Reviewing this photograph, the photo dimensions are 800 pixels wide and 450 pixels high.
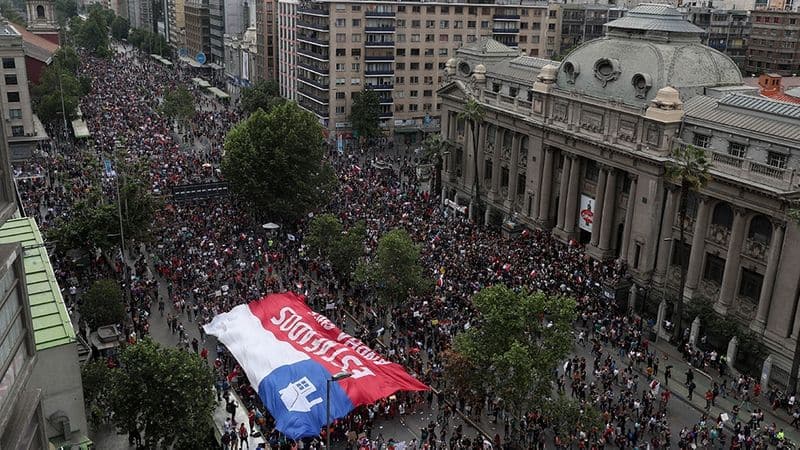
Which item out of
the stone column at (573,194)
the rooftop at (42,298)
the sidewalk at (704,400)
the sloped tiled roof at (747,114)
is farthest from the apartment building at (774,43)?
the rooftop at (42,298)

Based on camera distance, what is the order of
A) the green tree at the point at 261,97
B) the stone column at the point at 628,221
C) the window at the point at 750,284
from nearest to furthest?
the window at the point at 750,284 → the stone column at the point at 628,221 → the green tree at the point at 261,97

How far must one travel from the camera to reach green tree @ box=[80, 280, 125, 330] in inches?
1903

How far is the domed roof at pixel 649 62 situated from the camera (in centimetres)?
6047

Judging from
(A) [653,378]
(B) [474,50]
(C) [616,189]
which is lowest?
(A) [653,378]

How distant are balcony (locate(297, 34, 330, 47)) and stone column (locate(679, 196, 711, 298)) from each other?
69596 mm

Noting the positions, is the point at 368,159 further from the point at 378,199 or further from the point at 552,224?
the point at 552,224

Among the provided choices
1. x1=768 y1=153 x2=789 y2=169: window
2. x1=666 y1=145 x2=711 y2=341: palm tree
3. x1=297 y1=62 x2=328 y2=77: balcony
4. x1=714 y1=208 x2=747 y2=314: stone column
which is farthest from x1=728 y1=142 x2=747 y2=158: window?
x1=297 y1=62 x2=328 y2=77: balcony

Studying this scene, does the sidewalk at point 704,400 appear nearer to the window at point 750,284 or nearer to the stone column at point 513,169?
the window at point 750,284

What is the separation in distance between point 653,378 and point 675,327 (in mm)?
7037

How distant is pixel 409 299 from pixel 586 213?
68.9 ft

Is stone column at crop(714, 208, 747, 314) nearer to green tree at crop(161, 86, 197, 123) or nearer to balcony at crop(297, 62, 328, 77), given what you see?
balcony at crop(297, 62, 328, 77)

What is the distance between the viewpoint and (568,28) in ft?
497

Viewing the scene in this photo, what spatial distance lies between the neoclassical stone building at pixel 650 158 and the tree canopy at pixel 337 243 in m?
21.6

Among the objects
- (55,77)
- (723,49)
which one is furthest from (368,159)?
(723,49)
